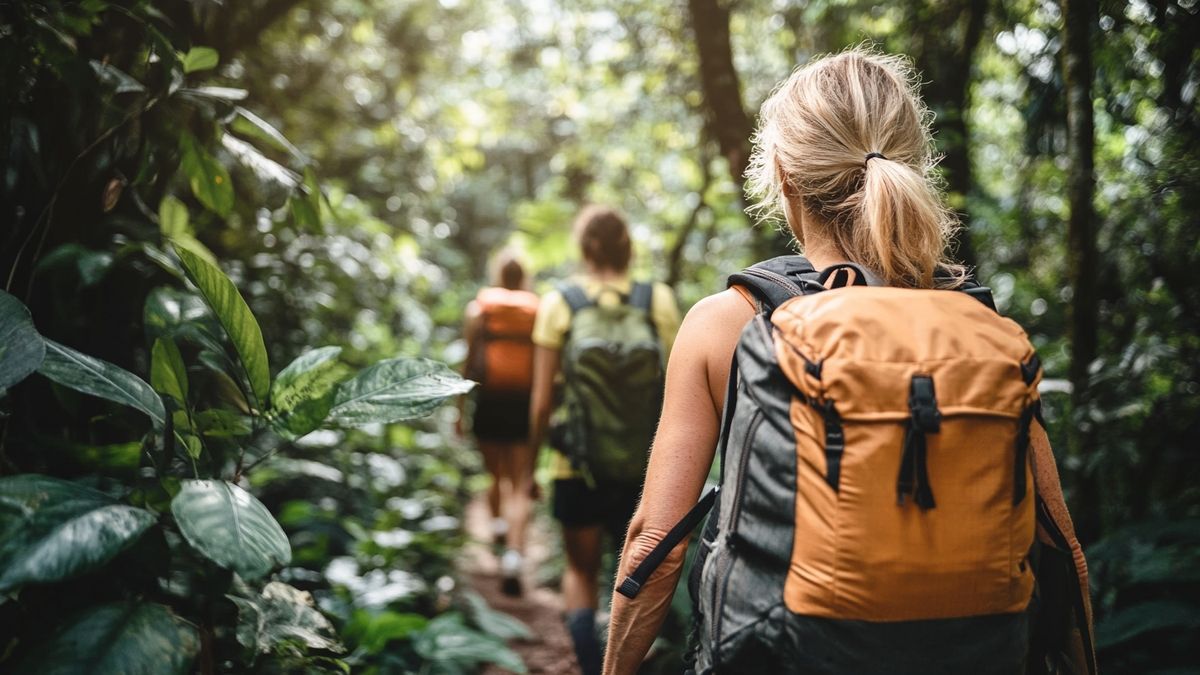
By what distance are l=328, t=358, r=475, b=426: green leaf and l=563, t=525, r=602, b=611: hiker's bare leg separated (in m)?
1.75

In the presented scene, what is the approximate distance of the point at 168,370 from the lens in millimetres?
1605

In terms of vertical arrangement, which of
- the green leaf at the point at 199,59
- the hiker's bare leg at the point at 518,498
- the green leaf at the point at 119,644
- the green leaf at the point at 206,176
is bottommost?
the hiker's bare leg at the point at 518,498

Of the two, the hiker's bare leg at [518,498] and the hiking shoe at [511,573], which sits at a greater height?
the hiker's bare leg at [518,498]

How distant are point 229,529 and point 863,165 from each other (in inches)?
51.1

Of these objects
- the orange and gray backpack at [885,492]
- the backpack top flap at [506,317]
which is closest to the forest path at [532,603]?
the backpack top flap at [506,317]

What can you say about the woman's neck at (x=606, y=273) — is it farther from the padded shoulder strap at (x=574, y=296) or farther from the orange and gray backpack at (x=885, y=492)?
the orange and gray backpack at (x=885, y=492)

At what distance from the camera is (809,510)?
110 cm

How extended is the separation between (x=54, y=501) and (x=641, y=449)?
2.19 metres

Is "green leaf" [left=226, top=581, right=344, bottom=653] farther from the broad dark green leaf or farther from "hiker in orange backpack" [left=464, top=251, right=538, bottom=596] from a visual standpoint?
"hiker in orange backpack" [left=464, top=251, right=538, bottom=596]

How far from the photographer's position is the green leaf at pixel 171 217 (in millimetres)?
2514

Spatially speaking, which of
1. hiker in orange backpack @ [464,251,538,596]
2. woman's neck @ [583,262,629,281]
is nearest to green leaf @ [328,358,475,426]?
woman's neck @ [583,262,629,281]

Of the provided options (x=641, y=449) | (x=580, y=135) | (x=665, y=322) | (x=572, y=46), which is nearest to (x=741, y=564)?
(x=641, y=449)

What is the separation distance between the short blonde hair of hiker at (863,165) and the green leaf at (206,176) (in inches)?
67.4

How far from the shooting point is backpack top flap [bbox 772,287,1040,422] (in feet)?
3.56
